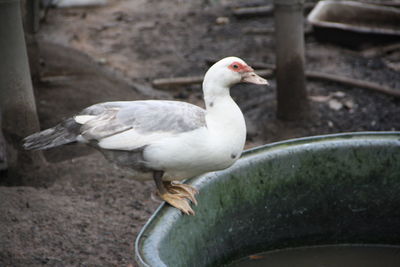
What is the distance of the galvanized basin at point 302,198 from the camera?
2.65m

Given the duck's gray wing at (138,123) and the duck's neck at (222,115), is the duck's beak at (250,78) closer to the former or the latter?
the duck's neck at (222,115)

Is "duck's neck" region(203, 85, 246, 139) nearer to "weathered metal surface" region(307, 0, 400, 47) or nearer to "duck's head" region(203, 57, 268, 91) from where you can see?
"duck's head" region(203, 57, 268, 91)

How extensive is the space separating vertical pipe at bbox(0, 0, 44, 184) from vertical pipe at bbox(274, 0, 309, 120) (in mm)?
2021

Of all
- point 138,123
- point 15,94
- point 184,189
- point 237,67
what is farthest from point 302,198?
point 15,94

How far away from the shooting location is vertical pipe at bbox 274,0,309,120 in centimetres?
460

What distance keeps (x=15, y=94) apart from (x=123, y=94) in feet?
5.91

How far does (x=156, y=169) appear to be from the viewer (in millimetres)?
2412

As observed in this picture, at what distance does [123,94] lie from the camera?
530 cm

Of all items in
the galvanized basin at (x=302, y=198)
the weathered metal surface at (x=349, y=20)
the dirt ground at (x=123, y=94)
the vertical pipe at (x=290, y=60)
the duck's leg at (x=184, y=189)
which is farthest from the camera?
the weathered metal surface at (x=349, y=20)

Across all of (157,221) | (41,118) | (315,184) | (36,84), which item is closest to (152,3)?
(36,84)

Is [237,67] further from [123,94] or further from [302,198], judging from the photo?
[123,94]

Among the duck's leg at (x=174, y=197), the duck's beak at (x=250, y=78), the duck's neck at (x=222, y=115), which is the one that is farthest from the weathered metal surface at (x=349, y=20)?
the duck's leg at (x=174, y=197)

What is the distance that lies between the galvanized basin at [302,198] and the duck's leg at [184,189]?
0.04 meters

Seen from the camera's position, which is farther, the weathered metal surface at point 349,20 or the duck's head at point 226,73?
the weathered metal surface at point 349,20
